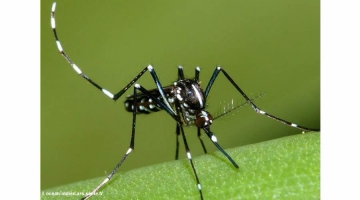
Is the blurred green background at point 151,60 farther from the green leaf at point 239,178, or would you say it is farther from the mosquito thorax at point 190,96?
the green leaf at point 239,178

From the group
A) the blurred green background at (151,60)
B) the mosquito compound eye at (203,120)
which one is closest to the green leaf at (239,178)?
the mosquito compound eye at (203,120)

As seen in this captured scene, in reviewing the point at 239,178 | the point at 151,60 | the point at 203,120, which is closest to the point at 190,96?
the point at 203,120

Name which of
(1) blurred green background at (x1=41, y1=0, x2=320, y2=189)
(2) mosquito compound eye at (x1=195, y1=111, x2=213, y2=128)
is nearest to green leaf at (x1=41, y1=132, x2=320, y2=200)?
(2) mosquito compound eye at (x1=195, y1=111, x2=213, y2=128)

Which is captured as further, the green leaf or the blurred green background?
the blurred green background

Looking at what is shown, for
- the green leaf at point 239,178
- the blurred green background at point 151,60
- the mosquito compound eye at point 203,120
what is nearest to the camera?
the green leaf at point 239,178

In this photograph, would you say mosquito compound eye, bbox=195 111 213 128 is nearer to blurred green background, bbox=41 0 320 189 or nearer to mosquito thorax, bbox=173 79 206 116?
mosquito thorax, bbox=173 79 206 116

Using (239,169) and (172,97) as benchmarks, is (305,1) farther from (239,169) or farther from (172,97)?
(239,169)

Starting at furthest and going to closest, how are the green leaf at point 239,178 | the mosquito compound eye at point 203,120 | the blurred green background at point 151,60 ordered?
the blurred green background at point 151,60 < the mosquito compound eye at point 203,120 < the green leaf at point 239,178
